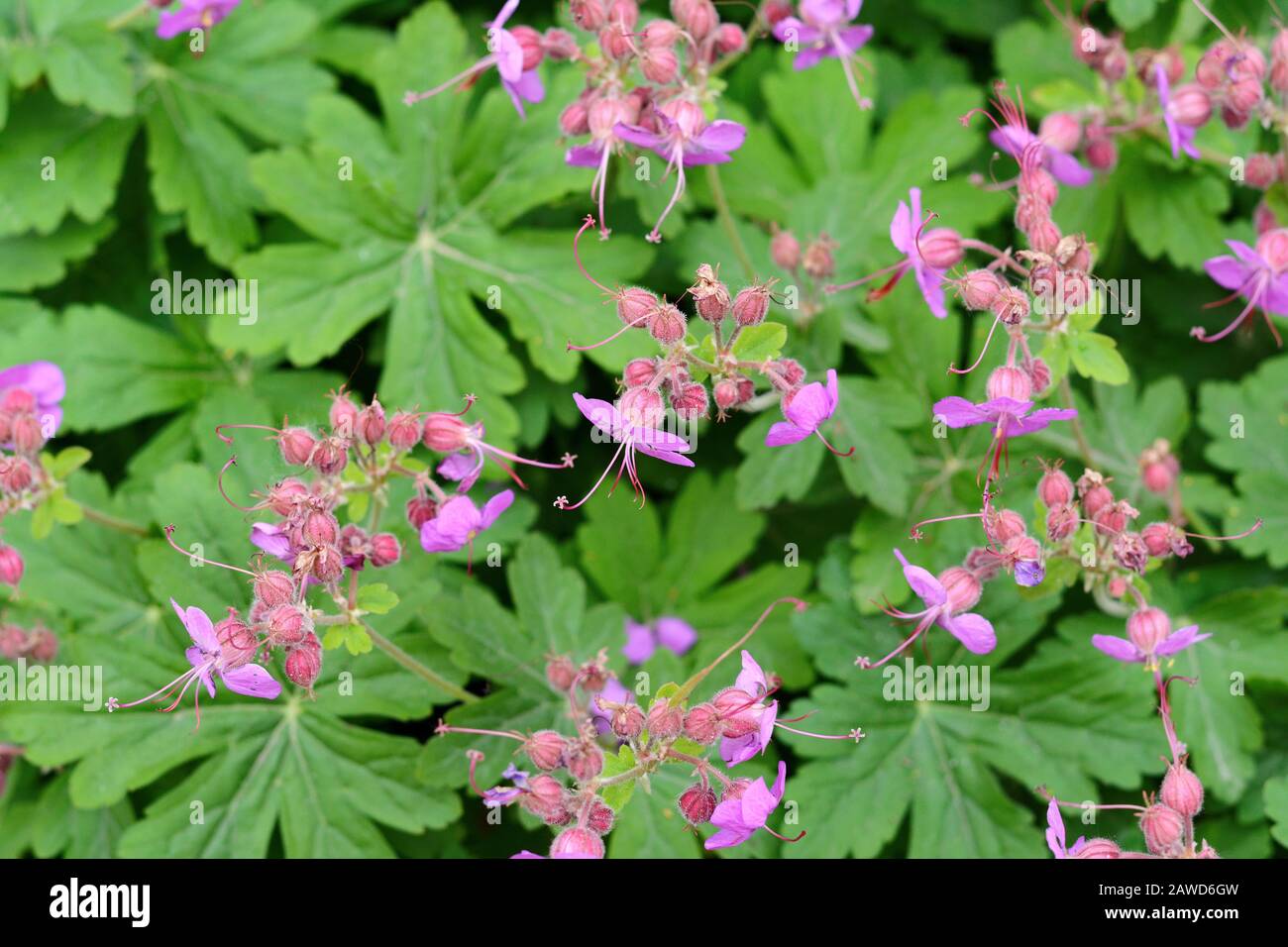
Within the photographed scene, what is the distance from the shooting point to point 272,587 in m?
2.59

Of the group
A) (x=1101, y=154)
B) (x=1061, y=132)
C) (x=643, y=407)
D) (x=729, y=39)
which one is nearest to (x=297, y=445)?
(x=643, y=407)

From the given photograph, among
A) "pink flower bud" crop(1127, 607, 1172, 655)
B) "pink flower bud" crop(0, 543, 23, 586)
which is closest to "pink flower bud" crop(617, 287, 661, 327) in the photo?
"pink flower bud" crop(1127, 607, 1172, 655)

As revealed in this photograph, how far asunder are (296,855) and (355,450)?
1250 millimetres

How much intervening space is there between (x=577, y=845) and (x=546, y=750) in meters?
0.28

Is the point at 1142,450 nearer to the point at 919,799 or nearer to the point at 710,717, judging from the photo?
the point at 919,799

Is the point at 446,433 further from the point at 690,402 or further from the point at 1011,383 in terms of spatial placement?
the point at 1011,383

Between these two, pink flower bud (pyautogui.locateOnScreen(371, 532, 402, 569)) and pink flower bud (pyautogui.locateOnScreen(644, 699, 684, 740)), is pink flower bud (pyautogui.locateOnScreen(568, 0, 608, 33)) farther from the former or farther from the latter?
pink flower bud (pyautogui.locateOnScreen(644, 699, 684, 740))

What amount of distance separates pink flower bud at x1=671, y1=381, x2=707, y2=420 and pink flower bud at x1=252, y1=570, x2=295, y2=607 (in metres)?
0.92

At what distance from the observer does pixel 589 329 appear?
3.83 m

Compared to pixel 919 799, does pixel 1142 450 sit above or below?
above

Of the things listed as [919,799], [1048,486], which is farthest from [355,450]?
[919,799]

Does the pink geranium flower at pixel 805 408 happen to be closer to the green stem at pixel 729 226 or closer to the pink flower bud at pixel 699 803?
the pink flower bud at pixel 699 803

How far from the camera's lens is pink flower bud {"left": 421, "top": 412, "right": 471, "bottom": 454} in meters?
2.85

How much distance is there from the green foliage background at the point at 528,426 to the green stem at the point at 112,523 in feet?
0.12
